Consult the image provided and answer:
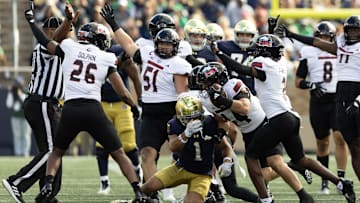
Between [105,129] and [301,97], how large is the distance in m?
9.35

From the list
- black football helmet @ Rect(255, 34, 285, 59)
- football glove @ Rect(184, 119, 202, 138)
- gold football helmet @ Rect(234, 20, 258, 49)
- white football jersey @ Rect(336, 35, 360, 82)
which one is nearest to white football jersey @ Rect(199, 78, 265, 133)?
black football helmet @ Rect(255, 34, 285, 59)

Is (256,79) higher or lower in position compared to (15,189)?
higher

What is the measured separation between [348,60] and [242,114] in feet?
6.28

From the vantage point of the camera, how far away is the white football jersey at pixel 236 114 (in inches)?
337

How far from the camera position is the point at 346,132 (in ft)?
32.6

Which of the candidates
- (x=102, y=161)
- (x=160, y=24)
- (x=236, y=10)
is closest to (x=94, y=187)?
(x=102, y=161)

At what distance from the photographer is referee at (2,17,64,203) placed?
9.19 metres

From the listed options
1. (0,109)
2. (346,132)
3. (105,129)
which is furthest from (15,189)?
(0,109)

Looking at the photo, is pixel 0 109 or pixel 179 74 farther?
pixel 0 109

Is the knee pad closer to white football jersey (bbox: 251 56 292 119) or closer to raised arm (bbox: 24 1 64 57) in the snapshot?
white football jersey (bbox: 251 56 292 119)

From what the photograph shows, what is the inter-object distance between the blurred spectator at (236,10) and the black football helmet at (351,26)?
8450 mm

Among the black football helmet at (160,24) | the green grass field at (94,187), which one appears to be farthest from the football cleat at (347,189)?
the black football helmet at (160,24)

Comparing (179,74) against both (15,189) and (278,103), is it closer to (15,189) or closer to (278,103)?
(278,103)

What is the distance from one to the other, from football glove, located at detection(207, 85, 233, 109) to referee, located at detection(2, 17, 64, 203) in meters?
1.62
